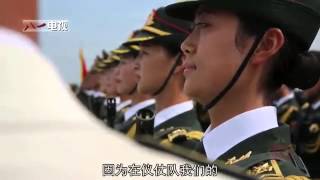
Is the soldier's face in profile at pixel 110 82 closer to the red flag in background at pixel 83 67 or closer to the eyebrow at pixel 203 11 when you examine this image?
the red flag in background at pixel 83 67

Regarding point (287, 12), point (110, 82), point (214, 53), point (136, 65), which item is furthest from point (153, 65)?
point (287, 12)

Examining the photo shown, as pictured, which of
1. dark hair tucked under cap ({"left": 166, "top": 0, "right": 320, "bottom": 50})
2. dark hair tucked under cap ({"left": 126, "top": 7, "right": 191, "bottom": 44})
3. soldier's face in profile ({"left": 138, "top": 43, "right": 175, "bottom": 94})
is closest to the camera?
dark hair tucked under cap ({"left": 166, "top": 0, "right": 320, "bottom": 50})

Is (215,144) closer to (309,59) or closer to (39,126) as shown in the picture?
(309,59)

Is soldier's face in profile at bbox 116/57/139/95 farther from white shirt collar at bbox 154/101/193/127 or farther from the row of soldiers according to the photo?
white shirt collar at bbox 154/101/193/127

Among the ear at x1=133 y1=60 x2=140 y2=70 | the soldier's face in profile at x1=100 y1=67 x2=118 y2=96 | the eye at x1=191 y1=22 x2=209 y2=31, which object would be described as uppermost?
the eye at x1=191 y1=22 x2=209 y2=31

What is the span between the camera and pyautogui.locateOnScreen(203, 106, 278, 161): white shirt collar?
129 cm

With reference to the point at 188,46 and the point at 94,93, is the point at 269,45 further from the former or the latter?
→ the point at 94,93

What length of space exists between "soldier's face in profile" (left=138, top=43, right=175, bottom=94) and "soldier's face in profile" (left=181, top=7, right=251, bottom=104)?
7.2 inches

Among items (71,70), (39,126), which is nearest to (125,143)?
(39,126)

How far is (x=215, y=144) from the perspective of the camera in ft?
4.39

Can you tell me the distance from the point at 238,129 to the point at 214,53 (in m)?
0.19

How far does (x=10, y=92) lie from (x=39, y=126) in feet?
0.19

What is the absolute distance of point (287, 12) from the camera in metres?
1.23

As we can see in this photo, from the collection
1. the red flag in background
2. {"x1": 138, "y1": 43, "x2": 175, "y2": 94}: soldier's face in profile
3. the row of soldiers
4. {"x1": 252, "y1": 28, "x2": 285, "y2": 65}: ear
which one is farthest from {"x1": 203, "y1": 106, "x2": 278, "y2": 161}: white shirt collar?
the red flag in background
